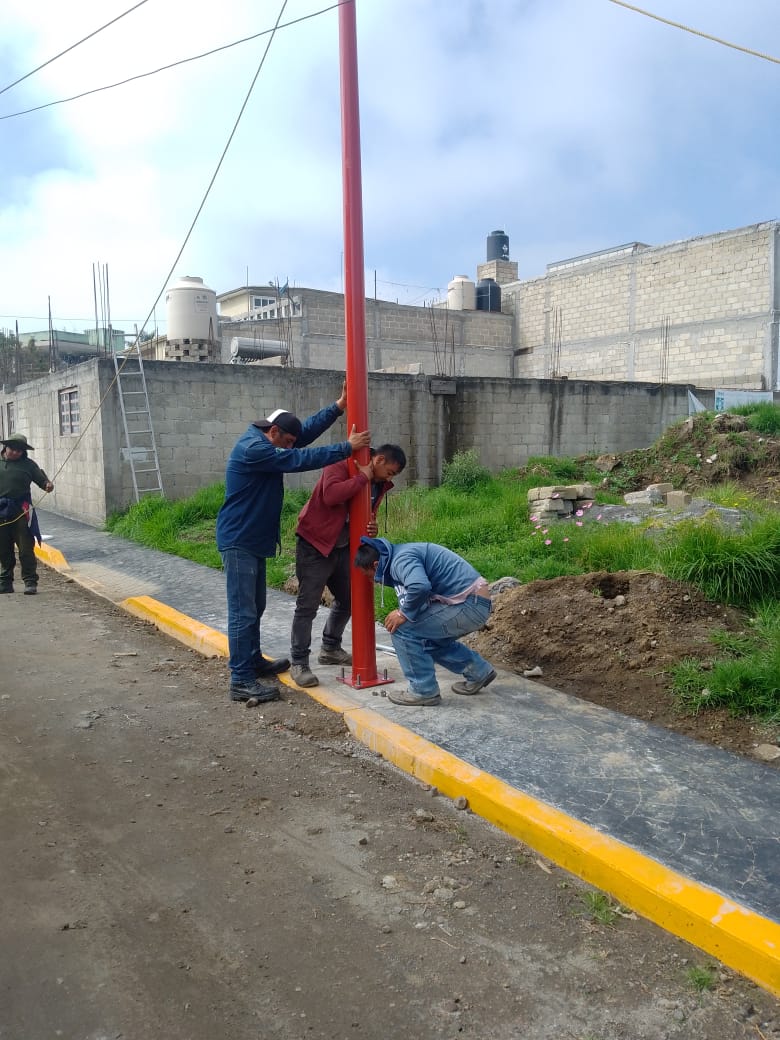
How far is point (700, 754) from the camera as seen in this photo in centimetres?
432

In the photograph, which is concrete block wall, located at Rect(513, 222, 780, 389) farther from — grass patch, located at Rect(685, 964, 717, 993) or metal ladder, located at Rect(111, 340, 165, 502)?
grass patch, located at Rect(685, 964, 717, 993)

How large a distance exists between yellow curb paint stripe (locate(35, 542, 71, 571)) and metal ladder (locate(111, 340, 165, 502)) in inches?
80.5

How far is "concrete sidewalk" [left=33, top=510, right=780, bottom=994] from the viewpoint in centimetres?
296

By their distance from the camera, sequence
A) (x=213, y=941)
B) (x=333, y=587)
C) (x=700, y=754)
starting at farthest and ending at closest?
(x=333, y=587) < (x=700, y=754) < (x=213, y=941)

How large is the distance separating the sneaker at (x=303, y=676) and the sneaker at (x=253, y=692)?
0.54 ft

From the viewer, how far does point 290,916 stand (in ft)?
9.90

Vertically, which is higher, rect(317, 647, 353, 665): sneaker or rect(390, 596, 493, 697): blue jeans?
rect(390, 596, 493, 697): blue jeans

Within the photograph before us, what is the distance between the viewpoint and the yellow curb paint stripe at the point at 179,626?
672 centimetres

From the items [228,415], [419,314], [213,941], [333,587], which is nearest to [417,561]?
[333,587]

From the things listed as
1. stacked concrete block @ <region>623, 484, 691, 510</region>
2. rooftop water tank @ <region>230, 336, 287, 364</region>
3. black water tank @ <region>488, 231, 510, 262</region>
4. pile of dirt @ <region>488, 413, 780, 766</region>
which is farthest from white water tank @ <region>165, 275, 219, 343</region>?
black water tank @ <region>488, 231, 510, 262</region>

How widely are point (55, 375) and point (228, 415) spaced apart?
13.0 feet

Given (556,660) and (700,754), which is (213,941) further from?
(556,660)

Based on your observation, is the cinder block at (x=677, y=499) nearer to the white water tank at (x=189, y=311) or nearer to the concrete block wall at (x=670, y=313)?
the white water tank at (x=189, y=311)

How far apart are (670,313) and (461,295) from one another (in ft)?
30.9
